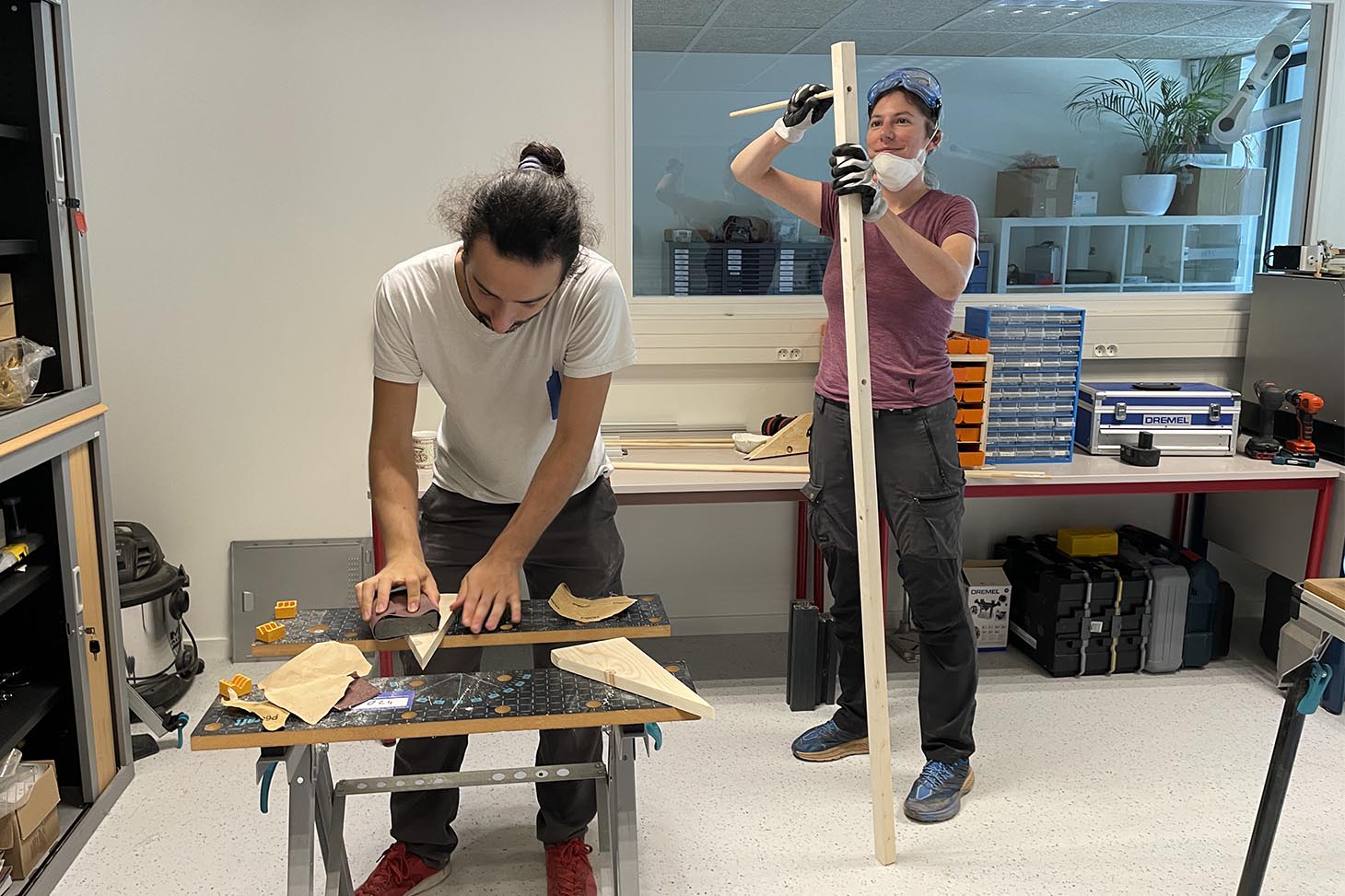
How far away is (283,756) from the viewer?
155 centimetres

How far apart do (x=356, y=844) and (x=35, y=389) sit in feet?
4.02

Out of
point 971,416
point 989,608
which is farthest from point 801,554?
point 971,416

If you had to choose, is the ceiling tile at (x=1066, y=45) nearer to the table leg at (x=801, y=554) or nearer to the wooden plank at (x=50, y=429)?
the table leg at (x=801, y=554)

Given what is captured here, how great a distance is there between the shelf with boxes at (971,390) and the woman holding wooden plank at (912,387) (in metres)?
0.58

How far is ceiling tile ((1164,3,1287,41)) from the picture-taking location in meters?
3.54

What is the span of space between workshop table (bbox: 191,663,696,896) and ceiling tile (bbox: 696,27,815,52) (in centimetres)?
230

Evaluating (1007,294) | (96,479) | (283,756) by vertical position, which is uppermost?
(1007,294)

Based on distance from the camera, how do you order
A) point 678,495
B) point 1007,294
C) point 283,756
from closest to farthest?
point 283,756
point 678,495
point 1007,294

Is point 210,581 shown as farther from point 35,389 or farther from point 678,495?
point 678,495

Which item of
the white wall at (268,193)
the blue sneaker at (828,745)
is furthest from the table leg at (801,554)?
the white wall at (268,193)

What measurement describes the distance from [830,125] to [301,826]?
2.60m

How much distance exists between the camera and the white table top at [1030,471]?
114 inches

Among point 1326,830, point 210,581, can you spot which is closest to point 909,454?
point 1326,830

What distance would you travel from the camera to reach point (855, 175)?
2.05 metres
